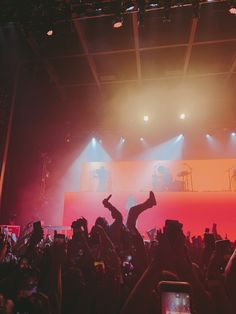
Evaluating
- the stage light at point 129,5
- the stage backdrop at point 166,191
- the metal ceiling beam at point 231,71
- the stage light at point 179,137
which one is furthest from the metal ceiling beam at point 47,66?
the metal ceiling beam at point 231,71

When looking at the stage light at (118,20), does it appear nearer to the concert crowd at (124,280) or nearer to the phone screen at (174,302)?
the concert crowd at (124,280)

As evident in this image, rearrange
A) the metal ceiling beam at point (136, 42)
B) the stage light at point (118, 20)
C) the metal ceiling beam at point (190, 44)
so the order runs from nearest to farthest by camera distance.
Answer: the stage light at point (118, 20) < the metal ceiling beam at point (136, 42) < the metal ceiling beam at point (190, 44)

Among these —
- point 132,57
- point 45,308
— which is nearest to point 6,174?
point 132,57

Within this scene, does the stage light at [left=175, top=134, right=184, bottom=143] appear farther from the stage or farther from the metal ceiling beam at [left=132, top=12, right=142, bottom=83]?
the metal ceiling beam at [left=132, top=12, right=142, bottom=83]

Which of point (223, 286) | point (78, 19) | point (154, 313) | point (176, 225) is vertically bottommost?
point (154, 313)

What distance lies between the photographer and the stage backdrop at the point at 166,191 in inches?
401

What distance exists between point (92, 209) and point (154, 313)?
9310 millimetres

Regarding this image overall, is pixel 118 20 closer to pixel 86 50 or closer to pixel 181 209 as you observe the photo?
pixel 86 50

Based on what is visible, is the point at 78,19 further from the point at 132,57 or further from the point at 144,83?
the point at 144,83

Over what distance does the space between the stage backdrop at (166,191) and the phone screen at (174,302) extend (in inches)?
358

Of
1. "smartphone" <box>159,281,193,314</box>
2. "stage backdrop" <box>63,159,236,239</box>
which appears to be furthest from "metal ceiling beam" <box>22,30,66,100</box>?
"smartphone" <box>159,281,193,314</box>

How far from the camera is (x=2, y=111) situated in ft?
24.5

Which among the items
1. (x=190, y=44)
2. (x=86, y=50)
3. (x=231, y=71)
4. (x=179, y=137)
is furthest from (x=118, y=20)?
(x=179, y=137)

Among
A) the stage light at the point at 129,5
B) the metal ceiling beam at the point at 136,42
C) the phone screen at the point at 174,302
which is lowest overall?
the phone screen at the point at 174,302
